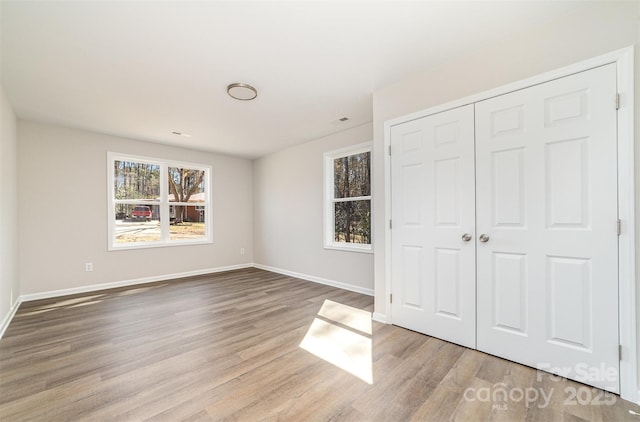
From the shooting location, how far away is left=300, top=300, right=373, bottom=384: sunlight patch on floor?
203 cm

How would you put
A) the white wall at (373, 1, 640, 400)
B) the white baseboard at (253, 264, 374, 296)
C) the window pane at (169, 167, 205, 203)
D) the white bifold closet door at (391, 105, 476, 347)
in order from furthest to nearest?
the window pane at (169, 167, 205, 203), the white baseboard at (253, 264, 374, 296), the white bifold closet door at (391, 105, 476, 347), the white wall at (373, 1, 640, 400)

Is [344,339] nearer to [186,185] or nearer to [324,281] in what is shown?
[324,281]

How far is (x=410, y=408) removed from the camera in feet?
5.13

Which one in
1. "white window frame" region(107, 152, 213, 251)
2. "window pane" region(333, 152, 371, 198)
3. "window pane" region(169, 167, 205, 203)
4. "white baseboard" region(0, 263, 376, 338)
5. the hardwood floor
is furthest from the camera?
"window pane" region(169, 167, 205, 203)

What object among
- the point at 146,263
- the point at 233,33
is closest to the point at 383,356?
the point at 233,33

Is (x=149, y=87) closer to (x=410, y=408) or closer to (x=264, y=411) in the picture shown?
(x=264, y=411)

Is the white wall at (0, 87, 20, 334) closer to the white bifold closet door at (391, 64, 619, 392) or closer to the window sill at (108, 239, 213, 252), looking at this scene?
the window sill at (108, 239, 213, 252)

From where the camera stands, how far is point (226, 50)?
7.05 ft

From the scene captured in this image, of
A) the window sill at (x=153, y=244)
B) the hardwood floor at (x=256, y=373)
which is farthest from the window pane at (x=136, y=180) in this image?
the hardwood floor at (x=256, y=373)

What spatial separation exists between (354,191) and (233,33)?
278 cm

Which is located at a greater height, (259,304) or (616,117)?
(616,117)

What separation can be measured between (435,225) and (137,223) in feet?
15.7

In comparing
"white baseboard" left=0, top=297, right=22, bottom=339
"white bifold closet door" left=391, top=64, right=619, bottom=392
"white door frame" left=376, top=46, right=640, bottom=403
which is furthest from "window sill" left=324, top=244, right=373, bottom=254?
"white baseboard" left=0, top=297, right=22, bottom=339

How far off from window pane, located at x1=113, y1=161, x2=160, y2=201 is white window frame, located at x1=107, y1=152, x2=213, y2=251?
66mm
